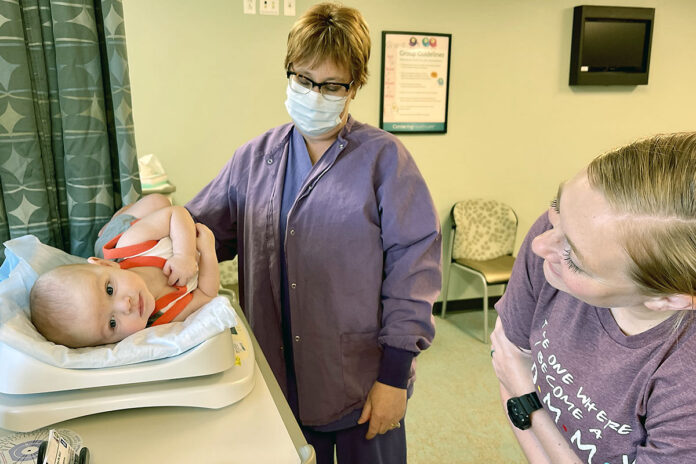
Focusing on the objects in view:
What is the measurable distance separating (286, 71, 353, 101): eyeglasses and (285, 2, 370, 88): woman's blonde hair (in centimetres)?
4

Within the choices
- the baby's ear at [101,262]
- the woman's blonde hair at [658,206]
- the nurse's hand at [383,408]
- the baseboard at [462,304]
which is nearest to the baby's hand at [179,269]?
the baby's ear at [101,262]

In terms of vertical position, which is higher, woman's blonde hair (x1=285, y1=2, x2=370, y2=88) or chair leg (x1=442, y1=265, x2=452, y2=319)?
woman's blonde hair (x1=285, y1=2, x2=370, y2=88)

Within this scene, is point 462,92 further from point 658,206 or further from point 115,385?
point 115,385

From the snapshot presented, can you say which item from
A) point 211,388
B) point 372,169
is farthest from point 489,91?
point 211,388

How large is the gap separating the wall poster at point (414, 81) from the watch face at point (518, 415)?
2.54 metres

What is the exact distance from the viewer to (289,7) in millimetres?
3027

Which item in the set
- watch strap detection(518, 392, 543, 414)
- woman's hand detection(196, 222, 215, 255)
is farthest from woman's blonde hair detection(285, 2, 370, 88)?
watch strap detection(518, 392, 543, 414)

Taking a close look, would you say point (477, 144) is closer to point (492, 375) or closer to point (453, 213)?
point (453, 213)

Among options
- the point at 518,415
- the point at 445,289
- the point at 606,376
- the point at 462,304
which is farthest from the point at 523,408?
the point at 462,304

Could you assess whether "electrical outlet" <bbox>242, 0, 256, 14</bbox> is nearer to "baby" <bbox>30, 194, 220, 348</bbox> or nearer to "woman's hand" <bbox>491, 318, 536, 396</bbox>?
"baby" <bbox>30, 194, 220, 348</bbox>

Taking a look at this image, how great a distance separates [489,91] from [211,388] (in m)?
3.21

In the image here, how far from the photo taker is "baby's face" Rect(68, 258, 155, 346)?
34.8 inches

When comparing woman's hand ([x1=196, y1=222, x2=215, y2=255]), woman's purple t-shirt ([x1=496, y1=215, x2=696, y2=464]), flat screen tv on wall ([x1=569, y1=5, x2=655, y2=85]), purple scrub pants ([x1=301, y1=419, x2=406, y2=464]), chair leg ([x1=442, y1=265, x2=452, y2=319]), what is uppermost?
flat screen tv on wall ([x1=569, y1=5, x2=655, y2=85])

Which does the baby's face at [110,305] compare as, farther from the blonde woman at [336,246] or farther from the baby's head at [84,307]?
the blonde woman at [336,246]
